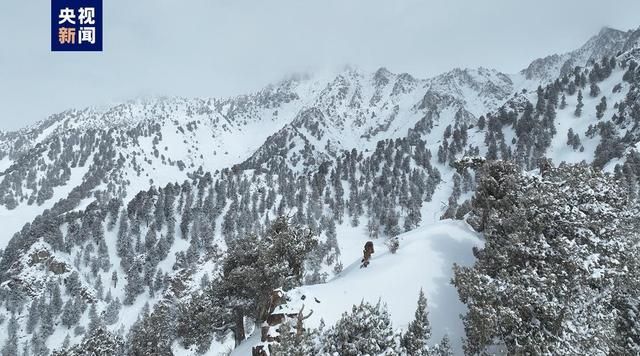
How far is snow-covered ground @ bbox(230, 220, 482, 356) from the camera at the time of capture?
3744 cm

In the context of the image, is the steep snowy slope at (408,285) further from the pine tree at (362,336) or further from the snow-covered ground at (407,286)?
the pine tree at (362,336)

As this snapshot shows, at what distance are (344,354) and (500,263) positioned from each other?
15451 mm

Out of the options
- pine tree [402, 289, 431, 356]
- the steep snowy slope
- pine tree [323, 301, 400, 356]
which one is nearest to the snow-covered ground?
the steep snowy slope

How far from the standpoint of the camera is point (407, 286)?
41.8 m

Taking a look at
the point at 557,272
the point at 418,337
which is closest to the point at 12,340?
the point at 418,337

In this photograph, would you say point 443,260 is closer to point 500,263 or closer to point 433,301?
point 433,301

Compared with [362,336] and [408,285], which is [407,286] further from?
[362,336]

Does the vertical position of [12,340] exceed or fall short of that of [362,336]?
it falls short

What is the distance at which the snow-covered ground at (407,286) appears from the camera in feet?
123

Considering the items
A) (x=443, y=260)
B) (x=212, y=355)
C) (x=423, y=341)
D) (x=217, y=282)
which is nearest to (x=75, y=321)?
(x=212, y=355)

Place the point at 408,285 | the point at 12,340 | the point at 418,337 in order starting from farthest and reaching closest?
the point at 12,340 → the point at 408,285 → the point at 418,337

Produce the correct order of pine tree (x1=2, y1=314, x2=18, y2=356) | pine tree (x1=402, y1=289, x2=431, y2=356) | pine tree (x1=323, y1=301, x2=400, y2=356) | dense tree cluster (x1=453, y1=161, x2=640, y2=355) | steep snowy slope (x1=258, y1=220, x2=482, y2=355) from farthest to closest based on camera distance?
pine tree (x1=2, y1=314, x2=18, y2=356) → steep snowy slope (x1=258, y1=220, x2=482, y2=355) → dense tree cluster (x1=453, y1=161, x2=640, y2=355) → pine tree (x1=402, y1=289, x2=431, y2=356) → pine tree (x1=323, y1=301, x2=400, y2=356)

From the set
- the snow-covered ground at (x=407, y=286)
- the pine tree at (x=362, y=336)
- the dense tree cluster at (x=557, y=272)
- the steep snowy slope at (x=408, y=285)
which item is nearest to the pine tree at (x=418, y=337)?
the pine tree at (x=362, y=336)

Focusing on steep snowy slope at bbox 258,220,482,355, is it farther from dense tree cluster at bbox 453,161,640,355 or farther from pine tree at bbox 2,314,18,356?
pine tree at bbox 2,314,18,356
